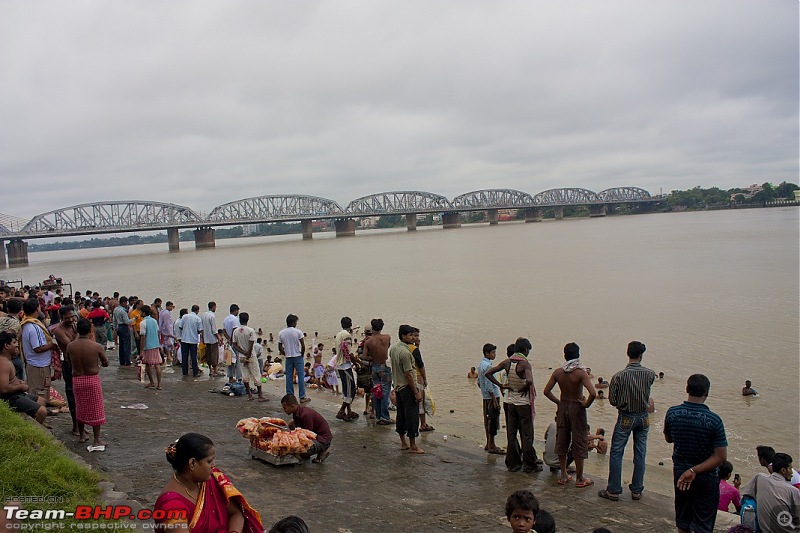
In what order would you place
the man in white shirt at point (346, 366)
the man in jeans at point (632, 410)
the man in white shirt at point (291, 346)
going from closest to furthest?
1. the man in jeans at point (632, 410)
2. the man in white shirt at point (346, 366)
3. the man in white shirt at point (291, 346)

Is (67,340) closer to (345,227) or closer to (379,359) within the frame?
(379,359)

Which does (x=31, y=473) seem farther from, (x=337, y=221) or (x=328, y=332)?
(x=337, y=221)

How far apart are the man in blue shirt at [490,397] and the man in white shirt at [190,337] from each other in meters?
6.94

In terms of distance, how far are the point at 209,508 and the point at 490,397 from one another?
503 centimetres

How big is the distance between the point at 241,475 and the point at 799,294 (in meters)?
29.4

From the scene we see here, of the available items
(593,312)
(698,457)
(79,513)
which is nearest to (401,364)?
(698,457)

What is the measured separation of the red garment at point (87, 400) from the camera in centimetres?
701

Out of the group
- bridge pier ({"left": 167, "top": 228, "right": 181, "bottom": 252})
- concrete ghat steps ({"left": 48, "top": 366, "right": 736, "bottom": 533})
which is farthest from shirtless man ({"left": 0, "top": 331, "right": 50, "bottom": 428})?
bridge pier ({"left": 167, "top": 228, "right": 181, "bottom": 252})

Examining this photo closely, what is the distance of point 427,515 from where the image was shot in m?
5.93

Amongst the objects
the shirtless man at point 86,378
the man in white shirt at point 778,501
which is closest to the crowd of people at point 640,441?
→ the man in white shirt at point 778,501

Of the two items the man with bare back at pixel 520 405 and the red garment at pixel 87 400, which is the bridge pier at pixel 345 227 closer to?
the red garment at pixel 87 400

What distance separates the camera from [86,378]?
7.01m

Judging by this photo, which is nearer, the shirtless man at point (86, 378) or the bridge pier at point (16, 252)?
the shirtless man at point (86, 378)

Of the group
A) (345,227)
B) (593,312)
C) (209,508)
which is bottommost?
(593,312)
